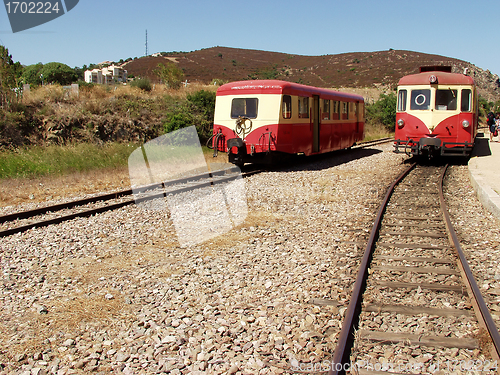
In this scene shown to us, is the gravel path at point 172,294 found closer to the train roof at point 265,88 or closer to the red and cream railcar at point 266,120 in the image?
the red and cream railcar at point 266,120

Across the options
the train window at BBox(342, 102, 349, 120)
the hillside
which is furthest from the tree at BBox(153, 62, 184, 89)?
Result: the hillside

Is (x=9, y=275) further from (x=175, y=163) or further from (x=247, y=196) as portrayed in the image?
(x=175, y=163)

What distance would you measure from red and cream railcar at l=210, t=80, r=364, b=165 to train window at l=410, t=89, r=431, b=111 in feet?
10.7

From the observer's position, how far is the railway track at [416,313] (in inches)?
131

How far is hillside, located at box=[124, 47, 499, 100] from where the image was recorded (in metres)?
80.1

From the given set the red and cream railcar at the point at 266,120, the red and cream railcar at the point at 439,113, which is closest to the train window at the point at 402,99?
the red and cream railcar at the point at 439,113

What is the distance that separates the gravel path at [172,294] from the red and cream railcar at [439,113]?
8.80 m

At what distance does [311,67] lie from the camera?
94.7 m

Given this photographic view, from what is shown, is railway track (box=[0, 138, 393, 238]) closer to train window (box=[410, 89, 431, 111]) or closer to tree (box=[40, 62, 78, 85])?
train window (box=[410, 89, 431, 111])

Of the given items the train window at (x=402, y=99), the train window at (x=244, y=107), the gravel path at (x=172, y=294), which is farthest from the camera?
the train window at (x=402, y=99)

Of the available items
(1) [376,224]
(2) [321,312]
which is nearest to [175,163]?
(1) [376,224]

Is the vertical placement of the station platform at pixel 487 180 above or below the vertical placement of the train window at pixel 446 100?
below

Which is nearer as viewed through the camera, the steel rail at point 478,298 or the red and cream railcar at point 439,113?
the steel rail at point 478,298

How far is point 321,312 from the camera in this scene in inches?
164
